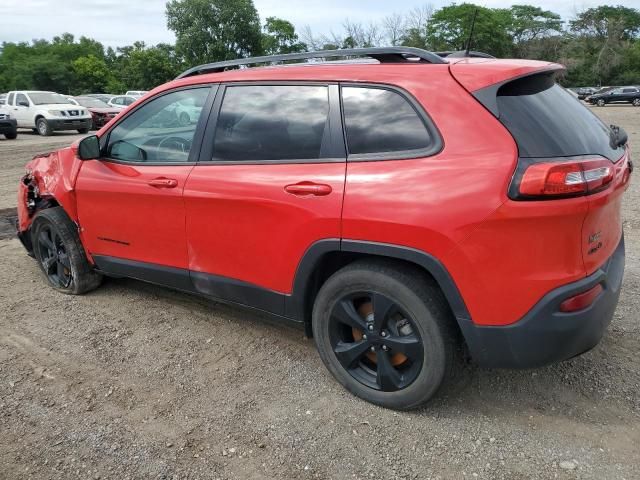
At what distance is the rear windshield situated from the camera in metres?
2.28

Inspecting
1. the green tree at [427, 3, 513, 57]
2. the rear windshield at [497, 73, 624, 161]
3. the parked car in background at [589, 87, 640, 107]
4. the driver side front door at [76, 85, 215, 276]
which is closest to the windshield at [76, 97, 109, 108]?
the driver side front door at [76, 85, 215, 276]

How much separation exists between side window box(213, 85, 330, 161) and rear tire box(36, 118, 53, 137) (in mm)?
19666

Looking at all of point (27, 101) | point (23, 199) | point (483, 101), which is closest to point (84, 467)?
point (483, 101)

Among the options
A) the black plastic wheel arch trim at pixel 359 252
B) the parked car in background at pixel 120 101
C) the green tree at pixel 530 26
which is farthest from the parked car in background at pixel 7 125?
the green tree at pixel 530 26

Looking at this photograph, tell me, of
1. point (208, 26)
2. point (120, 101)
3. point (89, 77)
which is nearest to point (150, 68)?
point (208, 26)

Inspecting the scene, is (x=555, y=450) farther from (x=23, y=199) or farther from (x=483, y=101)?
(x=23, y=199)

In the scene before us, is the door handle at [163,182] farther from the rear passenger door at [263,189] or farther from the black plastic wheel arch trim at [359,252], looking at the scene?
the black plastic wheel arch trim at [359,252]

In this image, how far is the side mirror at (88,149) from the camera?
3.72 metres

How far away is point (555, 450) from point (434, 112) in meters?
1.62

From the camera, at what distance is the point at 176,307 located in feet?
13.3

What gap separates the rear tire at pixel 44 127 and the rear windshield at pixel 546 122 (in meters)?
21.0

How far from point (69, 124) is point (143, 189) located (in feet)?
61.7

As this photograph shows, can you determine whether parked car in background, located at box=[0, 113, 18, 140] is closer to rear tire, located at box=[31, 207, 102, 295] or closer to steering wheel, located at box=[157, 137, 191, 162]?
rear tire, located at box=[31, 207, 102, 295]

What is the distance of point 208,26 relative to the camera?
62312mm
